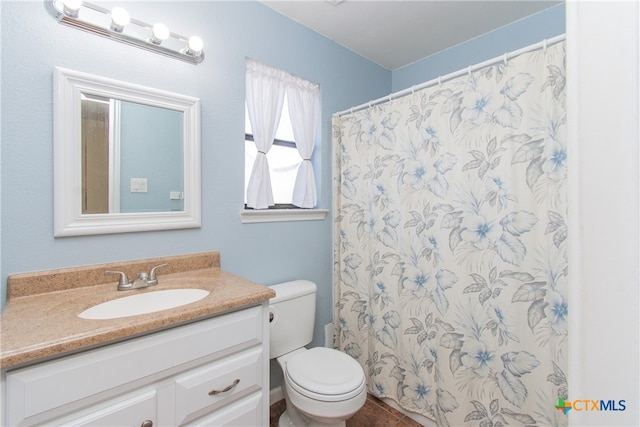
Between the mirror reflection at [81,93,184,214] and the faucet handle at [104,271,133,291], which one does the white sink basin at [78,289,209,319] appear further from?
the mirror reflection at [81,93,184,214]

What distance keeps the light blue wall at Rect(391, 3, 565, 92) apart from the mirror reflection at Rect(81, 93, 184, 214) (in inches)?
76.7

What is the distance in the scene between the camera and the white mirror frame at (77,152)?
Answer: 1147 millimetres

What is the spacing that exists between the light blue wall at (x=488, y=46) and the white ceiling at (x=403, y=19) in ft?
0.16

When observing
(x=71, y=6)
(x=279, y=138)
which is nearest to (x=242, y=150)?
(x=279, y=138)

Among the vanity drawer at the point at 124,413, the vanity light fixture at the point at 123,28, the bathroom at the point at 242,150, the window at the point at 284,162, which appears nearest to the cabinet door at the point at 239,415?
the vanity drawer at the point at 124,413

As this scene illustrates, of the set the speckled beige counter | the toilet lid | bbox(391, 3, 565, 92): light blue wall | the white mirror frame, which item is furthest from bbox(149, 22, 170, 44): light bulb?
bbox(391, 3, 565, 92): light blue wall

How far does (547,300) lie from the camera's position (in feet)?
3.99

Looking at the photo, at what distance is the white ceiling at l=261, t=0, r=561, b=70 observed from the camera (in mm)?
1763

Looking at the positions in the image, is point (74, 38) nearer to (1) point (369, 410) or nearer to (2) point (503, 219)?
(2) point (503, 219)

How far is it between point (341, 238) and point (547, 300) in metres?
1.21

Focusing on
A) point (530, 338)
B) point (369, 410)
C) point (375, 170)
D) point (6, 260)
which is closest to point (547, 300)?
Result: point (530, 338)

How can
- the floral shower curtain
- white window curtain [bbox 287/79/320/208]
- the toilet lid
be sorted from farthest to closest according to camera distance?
white window curtain [bbox 287/79/320/208], the toilet lid, the floral shower curtain

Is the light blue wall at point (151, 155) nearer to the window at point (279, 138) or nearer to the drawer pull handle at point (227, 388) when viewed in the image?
the window at point (279, 138)

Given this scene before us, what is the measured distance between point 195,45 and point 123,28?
0.29 m
